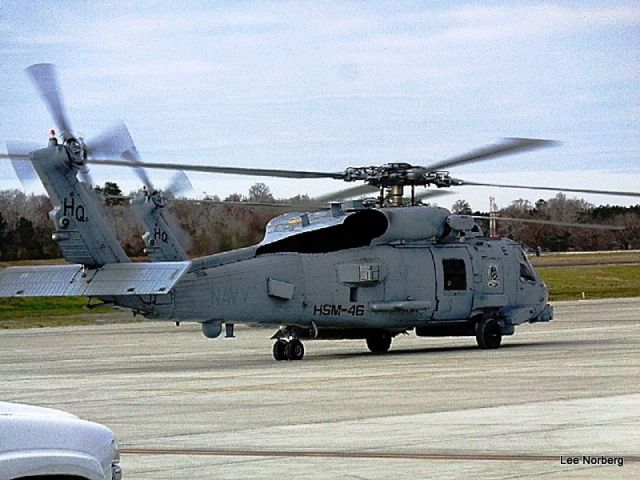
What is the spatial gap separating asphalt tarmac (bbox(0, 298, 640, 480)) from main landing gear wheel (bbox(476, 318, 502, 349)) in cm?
38

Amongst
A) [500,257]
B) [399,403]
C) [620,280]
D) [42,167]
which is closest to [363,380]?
[399,403]

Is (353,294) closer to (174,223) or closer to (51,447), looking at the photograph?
(174,223)

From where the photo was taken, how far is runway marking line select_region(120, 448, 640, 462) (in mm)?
14328

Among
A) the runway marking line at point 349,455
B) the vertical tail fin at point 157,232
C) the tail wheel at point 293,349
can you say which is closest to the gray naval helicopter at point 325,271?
the tail wheel at point 293,349

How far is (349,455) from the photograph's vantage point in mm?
14984

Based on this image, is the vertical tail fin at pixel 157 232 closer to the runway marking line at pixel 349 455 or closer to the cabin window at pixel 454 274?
the cabin window at pixel 454 274

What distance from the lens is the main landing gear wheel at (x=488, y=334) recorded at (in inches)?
1385

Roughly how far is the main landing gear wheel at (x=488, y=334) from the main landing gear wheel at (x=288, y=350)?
16.6 feet

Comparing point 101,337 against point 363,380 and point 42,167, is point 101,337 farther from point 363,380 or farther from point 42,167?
point 363,380

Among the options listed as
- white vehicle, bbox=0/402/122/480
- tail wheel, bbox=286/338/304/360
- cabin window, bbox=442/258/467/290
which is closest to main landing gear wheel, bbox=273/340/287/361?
tail wheel, bbox=286/338/304/360

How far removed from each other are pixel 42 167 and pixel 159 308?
3.98 m

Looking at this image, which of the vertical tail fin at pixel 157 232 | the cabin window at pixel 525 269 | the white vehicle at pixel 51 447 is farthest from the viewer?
the vertical tail fin at pixel 157 232

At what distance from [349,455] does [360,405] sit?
5979 millimetres

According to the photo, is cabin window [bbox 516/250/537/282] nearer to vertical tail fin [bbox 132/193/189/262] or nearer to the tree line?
the tree line
